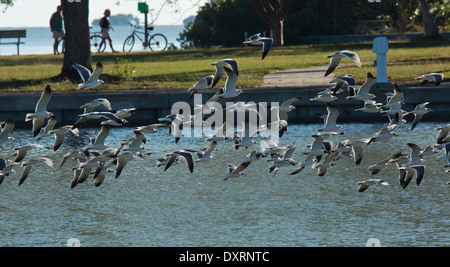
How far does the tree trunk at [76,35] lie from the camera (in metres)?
17.8

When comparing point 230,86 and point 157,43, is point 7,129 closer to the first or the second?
point 230,86

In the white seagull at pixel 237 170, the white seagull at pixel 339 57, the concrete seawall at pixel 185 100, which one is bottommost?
the white seagull at pixel 237 170

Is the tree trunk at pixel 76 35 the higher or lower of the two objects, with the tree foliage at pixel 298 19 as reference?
lower

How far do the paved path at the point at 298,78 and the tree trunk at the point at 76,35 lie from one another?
14.9ft

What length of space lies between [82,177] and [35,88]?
19.7ft

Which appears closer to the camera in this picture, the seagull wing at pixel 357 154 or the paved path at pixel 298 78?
the seagull wing at pixel 357 154

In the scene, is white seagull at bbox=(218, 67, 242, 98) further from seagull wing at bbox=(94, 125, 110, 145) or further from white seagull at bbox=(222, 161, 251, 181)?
seagull wing at bbox=(94, 125, 110, 145)

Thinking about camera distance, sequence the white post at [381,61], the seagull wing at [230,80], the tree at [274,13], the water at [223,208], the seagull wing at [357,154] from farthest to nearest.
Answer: the tree at [274,13] → the white post at [381,61] → the seagull wing at [357,154] → the seagull wing at [230,80] → the water at [223,208]

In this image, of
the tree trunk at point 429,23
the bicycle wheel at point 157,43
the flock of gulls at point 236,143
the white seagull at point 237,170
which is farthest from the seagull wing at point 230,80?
the tree trunk at point 429,23

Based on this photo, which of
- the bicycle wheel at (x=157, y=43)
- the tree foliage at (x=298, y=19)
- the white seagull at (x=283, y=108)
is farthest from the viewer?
the tree foliage at (x=298, y=19)

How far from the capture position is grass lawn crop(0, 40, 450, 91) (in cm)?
1680

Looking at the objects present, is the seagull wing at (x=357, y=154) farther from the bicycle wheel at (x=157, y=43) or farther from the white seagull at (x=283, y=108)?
the bicycle wheel at (x=157, y=43)
